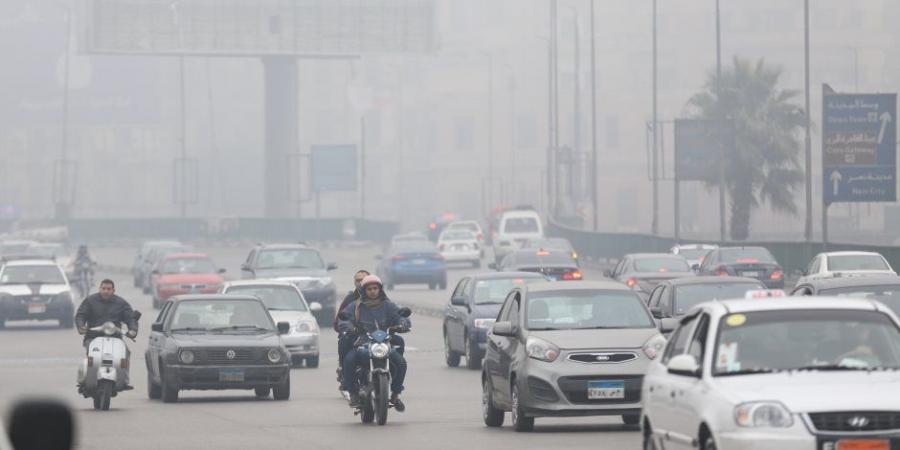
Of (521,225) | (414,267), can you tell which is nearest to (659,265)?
(414,267)

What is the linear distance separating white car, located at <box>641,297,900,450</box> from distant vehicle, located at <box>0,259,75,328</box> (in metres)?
31.9

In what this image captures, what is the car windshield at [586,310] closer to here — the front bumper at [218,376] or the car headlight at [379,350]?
the car headlight at [379,350]

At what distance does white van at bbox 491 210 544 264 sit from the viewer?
7550 centimetres

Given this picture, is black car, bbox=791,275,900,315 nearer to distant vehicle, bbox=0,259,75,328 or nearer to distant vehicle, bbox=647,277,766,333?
distant vehicle, bbox=647,277,766,333

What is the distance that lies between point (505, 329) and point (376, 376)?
1652 millimetres

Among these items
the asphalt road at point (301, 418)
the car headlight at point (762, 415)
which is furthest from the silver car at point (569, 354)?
the car headlight at point (762, 415)

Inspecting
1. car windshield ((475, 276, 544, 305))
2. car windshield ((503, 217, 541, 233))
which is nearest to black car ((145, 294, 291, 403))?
car windshield ((475, 276, 544, 305))

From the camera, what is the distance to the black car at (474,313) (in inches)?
1118

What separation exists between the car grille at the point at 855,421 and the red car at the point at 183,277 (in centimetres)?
3797

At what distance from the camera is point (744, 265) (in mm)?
46156

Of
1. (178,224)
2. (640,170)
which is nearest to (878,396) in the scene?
(178,224)

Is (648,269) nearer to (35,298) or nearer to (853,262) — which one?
(853,262)

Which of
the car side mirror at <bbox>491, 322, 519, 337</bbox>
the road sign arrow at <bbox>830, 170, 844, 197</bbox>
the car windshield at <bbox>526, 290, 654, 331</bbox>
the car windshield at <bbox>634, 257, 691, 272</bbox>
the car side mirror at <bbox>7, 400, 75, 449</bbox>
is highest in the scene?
the road sign arrow at <bbox>830, 170, 844, 197</bbox>

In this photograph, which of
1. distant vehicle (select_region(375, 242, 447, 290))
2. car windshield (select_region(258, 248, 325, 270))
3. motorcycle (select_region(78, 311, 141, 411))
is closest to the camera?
motorcycle (select_region(78, 311, 141, 411))
